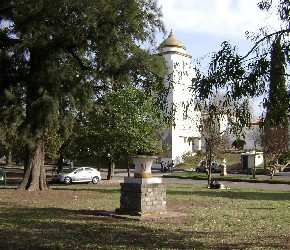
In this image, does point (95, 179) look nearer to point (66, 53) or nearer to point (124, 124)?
point (124, 124)

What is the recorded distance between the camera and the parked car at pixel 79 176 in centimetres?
3372

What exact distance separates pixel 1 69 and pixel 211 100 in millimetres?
16769

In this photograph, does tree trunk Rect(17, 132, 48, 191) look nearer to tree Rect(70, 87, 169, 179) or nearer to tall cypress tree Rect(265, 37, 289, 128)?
tree Rect(70, 87, 169, 179)

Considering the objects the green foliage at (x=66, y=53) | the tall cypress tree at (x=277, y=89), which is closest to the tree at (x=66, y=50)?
the green foliage at (x=66, y=53)

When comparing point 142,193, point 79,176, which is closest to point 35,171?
point 79,176

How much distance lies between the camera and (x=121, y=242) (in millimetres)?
9539

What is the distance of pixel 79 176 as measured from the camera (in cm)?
3450

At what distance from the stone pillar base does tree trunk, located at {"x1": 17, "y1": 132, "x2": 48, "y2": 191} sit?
10879 millimetres

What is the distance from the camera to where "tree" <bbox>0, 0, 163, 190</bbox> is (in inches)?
821

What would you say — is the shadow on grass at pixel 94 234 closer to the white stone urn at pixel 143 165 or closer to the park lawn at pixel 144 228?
the park lawn at pixel 144 228

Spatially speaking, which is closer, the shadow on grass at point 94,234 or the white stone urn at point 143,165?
the shadow on grass at point 94,234

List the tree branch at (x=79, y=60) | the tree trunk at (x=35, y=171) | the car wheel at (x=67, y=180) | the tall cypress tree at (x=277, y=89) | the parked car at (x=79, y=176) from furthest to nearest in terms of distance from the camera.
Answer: the parked car at (x=79, y=176) → the car wheel at (x=67, y=180) → the tree trunk at (x=35, y=171) → the tree branch at (x=79, y=60) → the tall cypress tree at (x=277, y=89)

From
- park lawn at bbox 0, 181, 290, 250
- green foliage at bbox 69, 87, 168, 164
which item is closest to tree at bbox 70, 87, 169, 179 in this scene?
green foliage at bbox 69, 87, 168, 164

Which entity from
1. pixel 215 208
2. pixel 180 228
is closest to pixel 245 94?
pixel 180 228
